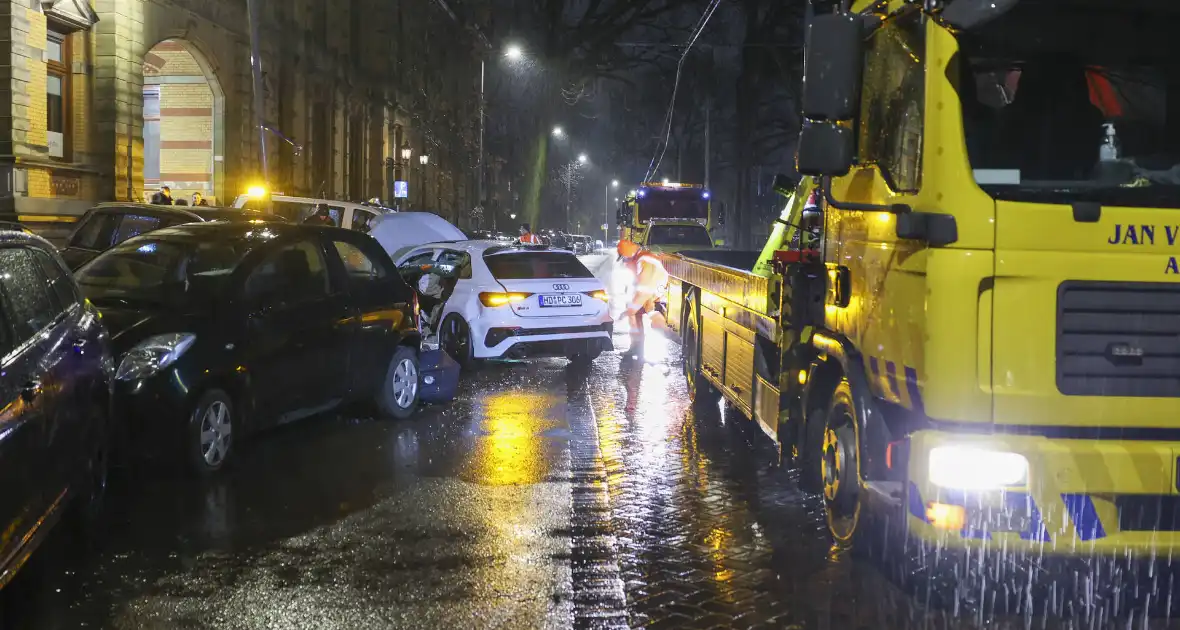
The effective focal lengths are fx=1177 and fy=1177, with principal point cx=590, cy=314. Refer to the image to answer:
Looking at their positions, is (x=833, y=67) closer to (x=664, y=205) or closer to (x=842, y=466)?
(x=842, y=466)

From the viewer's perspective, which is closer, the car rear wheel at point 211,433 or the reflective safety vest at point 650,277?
the car rear wheel at point 211,433

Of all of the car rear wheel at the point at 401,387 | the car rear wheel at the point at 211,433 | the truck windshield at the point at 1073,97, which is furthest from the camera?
the car rear wheel at the point at 401,387

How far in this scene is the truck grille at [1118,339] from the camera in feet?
15.5

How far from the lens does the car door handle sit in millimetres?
4969

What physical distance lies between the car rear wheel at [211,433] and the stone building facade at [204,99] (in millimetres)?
15163

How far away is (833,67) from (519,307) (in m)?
8.42

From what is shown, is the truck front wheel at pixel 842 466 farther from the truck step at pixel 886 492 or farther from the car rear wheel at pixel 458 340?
the car rear wheel at pixel 458 340

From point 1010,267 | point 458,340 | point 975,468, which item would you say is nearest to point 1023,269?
point 1010,267

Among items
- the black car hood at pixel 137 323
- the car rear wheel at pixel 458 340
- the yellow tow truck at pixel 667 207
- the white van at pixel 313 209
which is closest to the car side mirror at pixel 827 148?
the black car hood at pixel 137 323

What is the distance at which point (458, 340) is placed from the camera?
1366 centimetres

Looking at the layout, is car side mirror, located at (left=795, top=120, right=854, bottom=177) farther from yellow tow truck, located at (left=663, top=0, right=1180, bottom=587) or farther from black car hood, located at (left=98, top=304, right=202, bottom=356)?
black car hood, located at (left=98, top=304, right=202, bottom=356)

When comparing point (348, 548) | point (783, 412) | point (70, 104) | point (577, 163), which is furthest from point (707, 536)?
point (577, 163)

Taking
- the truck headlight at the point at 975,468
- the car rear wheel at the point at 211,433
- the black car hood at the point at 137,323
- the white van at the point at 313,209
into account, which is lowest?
the car rear wheel at the point at 211,433

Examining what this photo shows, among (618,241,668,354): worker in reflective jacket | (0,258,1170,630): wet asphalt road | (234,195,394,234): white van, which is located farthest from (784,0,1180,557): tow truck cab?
(234,195,394,234): white van
